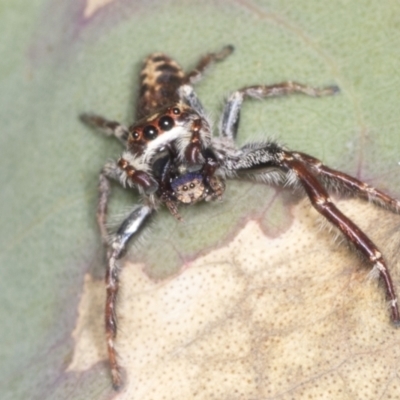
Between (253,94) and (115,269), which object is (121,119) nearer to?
(253,94)

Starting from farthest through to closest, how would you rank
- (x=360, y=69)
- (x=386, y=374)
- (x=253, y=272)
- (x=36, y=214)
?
(x=36, y=214) → (x=360, y=69) → (x=253, y=272) → (x=386, y=374)

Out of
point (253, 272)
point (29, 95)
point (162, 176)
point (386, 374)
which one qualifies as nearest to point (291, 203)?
point (253, 272)

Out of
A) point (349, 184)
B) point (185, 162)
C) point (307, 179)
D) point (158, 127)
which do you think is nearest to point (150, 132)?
point (158, 127)

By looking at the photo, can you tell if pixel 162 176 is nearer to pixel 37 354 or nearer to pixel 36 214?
pixel 36 214

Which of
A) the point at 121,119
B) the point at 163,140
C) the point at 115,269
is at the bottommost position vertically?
the point at 115,269

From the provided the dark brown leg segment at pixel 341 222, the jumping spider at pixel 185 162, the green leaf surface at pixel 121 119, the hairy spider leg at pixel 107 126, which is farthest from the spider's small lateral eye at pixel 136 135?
the dark brown leg segment at pixel 341 222

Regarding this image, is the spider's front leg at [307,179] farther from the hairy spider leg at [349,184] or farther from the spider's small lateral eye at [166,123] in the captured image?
the spider's small lateral eye at [166,123]

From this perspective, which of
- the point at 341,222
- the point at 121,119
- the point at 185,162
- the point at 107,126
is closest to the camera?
the point at 341,222
